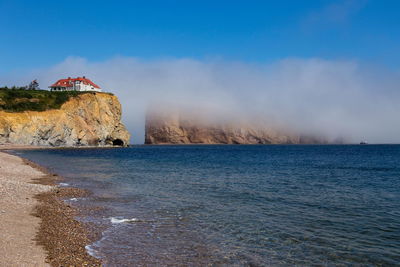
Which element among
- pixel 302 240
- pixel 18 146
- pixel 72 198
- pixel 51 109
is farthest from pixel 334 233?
pixel 51 109

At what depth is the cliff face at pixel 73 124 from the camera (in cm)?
8512

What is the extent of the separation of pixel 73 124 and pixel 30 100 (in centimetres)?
1485

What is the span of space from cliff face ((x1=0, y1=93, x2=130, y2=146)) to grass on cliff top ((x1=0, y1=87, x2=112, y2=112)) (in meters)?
2.32

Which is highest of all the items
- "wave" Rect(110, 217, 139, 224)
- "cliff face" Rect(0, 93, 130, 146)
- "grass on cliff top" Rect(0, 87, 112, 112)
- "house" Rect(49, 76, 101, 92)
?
"house" Rect(49, 76, 101, 92)

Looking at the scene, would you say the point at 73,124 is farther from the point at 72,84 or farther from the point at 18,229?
the point at 18,229

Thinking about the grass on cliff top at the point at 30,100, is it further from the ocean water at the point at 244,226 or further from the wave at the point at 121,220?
the wave at the point at 121,220

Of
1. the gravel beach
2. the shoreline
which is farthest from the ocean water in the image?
the gravel beach

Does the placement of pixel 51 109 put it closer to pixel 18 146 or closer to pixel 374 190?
pixel 18 146

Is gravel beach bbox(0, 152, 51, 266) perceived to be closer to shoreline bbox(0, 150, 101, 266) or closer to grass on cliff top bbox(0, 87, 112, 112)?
shoreline bbox(0, 150, 101, 266)

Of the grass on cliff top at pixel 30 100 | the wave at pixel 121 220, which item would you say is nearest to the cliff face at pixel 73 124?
the grass on cliff top at pixel 30 100

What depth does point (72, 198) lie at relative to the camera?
1947 cm

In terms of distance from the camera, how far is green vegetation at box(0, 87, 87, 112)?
92.1 meters

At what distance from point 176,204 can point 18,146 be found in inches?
3204

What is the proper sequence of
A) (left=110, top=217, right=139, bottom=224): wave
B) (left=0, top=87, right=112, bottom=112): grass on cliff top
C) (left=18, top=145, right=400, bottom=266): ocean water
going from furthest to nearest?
1. (left=0, top=87, right=112, bottom=112): grass on cliff top
2. (left=110, top=217, right=139, bottom=224): wave
3. (left=18, top=145, right=400, bottom=266): ocean water
